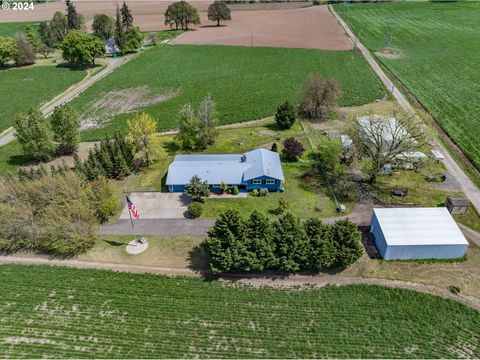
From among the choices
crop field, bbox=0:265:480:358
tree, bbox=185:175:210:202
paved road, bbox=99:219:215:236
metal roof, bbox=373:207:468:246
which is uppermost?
tree, bbox=185:175:210:202

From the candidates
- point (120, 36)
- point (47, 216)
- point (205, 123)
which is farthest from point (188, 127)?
point (120, 36)

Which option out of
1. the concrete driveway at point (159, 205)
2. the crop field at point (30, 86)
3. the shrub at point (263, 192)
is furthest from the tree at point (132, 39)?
the shrub at point (263, 192)

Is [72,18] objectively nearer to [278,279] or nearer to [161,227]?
[161,227]

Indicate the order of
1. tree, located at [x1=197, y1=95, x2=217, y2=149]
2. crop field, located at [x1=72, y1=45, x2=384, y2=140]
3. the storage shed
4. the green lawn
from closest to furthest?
the storage shed, tree, located at [x1=197, y1=95, x2=217, y2=149], crop field, located at [x1=72, y1=45, x2=384, y2=140], the green lawn

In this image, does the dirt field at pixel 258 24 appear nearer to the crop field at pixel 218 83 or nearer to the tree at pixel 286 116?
the crop field at pixel 218 83

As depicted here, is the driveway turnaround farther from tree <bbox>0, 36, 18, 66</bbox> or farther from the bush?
tree <bbox>0, 36, 18, 66</bbox>

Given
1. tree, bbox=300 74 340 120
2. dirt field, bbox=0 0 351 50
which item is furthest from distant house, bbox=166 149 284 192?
dirt field, bbox=0 0 351 50

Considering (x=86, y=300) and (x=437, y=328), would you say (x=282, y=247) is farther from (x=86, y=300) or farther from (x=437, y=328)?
(x=86, y=300)

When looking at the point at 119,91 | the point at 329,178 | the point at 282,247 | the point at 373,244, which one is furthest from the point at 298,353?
the point at 119,91
